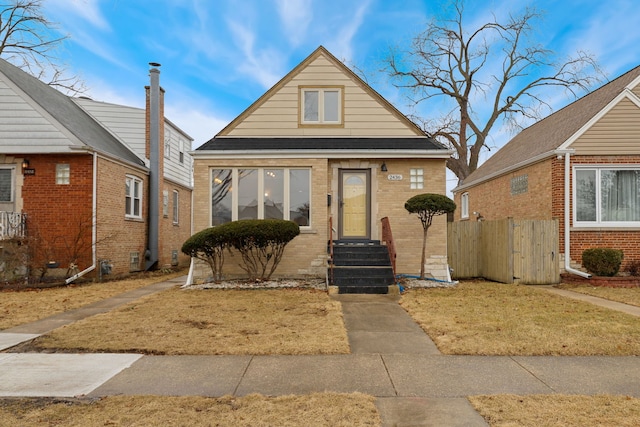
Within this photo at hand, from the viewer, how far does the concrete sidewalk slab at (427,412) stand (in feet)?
10.4

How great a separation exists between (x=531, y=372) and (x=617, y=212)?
10.6 meters

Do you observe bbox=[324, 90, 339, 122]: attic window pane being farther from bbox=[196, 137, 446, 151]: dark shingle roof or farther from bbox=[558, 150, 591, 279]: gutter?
bbox=[558, 150, 591, 279]: gutter

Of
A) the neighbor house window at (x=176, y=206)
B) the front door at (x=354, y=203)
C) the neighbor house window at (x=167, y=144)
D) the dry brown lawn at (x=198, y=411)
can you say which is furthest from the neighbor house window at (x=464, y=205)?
the dry brown lawn at (x=198, y=411)

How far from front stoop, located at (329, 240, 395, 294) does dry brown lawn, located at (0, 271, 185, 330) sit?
5.96m

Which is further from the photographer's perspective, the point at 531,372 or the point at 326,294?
the point at 326,294

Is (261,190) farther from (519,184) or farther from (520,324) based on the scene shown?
(519,184)

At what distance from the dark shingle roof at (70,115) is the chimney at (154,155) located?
69 centimetres

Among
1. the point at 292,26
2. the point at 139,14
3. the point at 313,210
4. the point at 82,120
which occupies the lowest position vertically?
the point at 313,210

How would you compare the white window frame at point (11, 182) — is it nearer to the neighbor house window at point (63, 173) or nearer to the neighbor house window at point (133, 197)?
the neighbor house window at point (63, 173)

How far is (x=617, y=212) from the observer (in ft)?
39.2

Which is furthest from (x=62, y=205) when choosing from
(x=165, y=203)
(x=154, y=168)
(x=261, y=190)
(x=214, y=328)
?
(x=214, y=328)

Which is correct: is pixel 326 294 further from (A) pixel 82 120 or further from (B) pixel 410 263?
(A) pixel 82 120

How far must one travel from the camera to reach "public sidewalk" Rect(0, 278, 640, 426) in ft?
12.1

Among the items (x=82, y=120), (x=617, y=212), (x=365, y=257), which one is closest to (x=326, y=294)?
(x=365, y=257)
